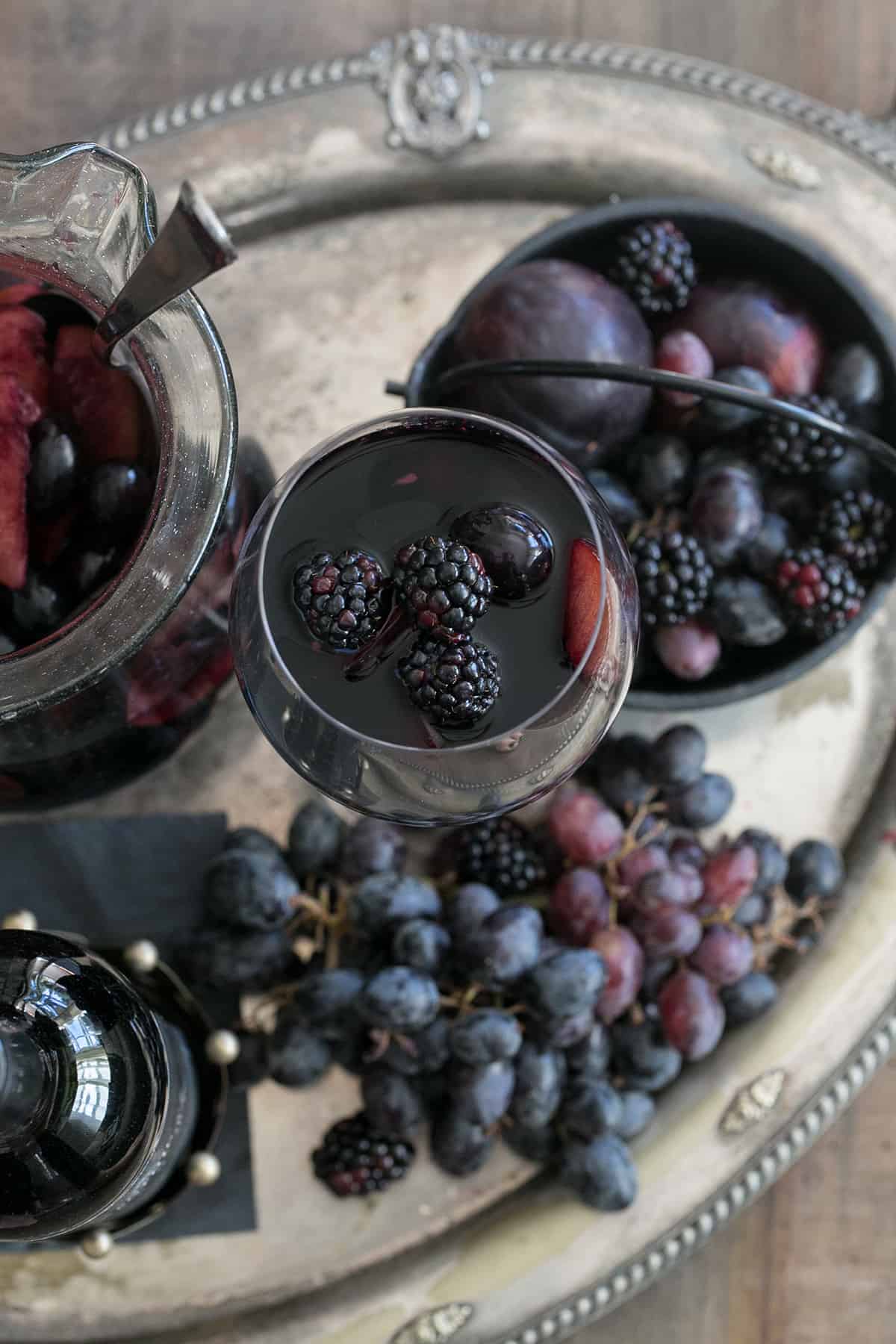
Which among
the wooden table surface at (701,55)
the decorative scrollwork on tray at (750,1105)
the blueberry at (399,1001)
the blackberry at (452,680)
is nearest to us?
the blackberry at (452,680)

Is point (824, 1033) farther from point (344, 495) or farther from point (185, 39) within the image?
point (185, 39)

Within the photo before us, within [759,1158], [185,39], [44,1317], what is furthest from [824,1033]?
[185,39]

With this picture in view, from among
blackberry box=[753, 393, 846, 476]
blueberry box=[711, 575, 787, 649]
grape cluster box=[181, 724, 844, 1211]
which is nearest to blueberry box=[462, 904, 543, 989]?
grape cluster box=[181, 724, 844, 1211]

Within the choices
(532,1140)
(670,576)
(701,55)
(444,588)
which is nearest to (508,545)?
(444,588)

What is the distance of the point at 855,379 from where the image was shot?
757 millimetres

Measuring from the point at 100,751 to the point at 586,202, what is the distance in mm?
524

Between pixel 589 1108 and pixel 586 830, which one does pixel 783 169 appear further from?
pixel 589 1108

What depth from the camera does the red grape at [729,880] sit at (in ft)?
2.47

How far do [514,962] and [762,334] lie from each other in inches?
16.6

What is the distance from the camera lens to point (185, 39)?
0.95m

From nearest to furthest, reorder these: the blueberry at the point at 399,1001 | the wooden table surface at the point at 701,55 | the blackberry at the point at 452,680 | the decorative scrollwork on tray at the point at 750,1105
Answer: the blackberry at the point at 452,680, the blueberry at the point at 399,1001, the decorative scrollwork on tray at the point at 750,1105, the wooden table surface at the point at 701,55

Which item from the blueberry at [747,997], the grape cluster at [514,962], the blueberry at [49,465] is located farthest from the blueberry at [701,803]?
the blueberry at [49,465]

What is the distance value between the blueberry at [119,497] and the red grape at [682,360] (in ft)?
1.11

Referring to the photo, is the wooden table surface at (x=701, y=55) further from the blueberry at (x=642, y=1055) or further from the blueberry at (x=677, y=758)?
the blueberry at (x=677, y=758)
